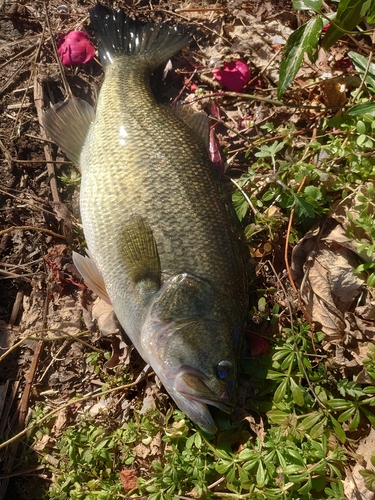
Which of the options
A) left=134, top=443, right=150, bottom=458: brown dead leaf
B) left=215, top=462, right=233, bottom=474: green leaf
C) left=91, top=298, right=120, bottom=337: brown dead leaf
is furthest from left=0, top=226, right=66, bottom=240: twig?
left=215, top=462, right=233, bottom=474: green leaf

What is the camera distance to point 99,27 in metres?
3.86

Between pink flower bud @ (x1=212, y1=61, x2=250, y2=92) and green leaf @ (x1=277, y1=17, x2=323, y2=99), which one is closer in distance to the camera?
green leaf @ (x1=277, y1=17, x2=323, y2=99)

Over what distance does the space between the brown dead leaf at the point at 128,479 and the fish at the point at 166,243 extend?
2.25 ft

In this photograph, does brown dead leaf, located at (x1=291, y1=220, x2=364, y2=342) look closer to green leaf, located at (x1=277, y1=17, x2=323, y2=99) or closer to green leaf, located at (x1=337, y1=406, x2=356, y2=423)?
green leaf, located at (x1=337, y1=406, x2=356, y2=423)

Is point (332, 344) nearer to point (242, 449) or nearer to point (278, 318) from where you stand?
point (278, 318)

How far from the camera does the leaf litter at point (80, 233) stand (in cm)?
301

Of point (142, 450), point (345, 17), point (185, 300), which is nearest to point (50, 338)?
point (142, 450)

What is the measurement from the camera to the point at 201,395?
2.55 m

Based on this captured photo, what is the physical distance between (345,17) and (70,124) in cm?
223

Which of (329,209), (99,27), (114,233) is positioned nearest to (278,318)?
(329,209)

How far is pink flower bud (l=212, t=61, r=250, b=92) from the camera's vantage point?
396 centimetres

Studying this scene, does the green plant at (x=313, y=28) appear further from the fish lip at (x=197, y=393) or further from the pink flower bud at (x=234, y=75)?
the fish lip at (x=197, y=393)

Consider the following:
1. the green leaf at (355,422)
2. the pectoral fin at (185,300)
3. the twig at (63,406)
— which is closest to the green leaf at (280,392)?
the green leaf at (355,422)

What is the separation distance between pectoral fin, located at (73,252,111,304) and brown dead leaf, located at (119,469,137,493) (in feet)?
3.94
